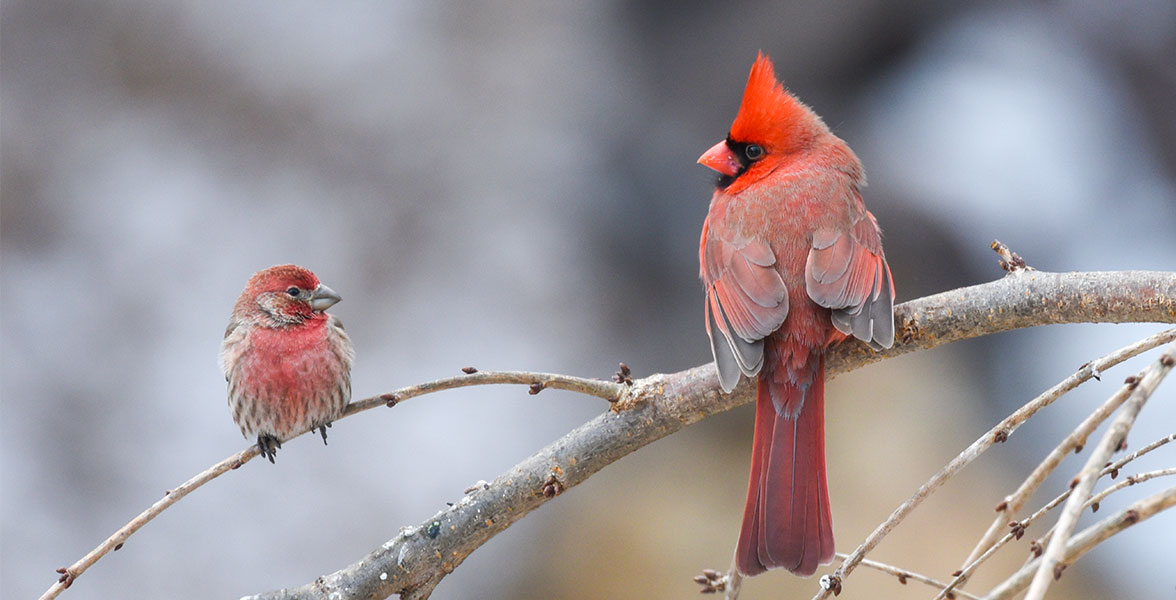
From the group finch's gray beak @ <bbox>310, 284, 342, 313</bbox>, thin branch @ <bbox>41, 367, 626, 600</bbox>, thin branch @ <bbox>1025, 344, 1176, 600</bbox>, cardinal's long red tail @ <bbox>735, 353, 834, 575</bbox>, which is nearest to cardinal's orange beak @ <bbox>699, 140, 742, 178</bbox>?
cardinal's long red tail @ <bbox>735, 353, 834, 575</bbox>

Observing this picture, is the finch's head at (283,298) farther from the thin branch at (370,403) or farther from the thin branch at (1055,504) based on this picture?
the thin branch at (1055,504)

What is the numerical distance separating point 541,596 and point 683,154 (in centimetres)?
226

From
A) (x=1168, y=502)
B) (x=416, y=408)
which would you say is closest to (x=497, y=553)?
(x=416, y=408)

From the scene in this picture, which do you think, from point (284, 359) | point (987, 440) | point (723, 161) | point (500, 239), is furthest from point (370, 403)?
point (500, 239)

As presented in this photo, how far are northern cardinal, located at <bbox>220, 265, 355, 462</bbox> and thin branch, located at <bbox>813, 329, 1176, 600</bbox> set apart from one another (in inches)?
53.8

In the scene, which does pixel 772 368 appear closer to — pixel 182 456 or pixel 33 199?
pixel 182 456

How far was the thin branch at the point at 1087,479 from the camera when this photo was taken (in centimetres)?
121

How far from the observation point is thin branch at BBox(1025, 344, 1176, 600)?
121 centimetres

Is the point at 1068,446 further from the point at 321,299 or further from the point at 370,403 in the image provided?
the point at 321,299

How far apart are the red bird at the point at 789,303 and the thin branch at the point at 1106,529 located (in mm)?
890

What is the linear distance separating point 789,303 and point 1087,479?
4.17ft

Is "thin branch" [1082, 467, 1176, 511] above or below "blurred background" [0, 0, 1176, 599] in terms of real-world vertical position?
below

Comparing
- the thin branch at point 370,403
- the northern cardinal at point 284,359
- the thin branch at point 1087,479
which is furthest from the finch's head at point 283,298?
the thin branch at point 1087,479

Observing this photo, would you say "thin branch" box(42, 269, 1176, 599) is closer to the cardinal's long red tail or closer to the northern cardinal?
the cardinal's long red tail
